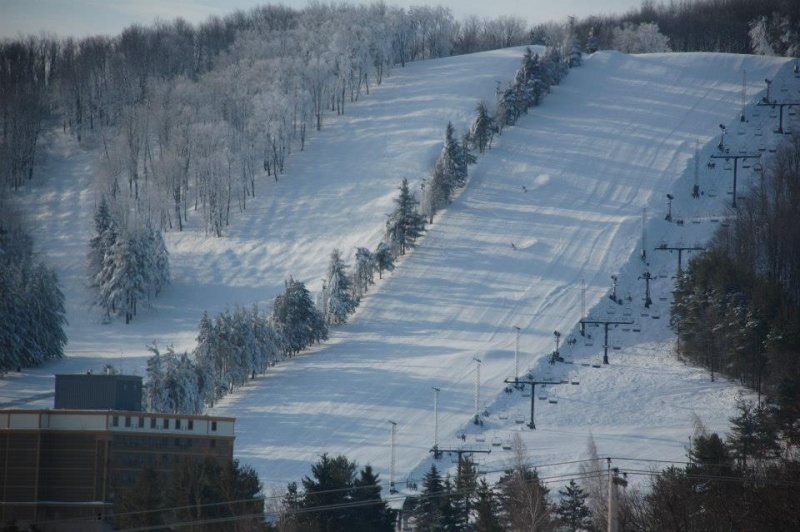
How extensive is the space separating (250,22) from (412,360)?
95732mm

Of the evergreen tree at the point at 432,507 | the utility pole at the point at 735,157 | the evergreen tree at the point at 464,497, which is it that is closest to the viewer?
the evergreen tree at the point at 432,507

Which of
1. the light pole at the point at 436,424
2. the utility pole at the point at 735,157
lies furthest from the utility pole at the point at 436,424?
the utility pole at the point at 735,157

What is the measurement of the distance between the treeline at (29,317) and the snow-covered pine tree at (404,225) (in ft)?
78.7

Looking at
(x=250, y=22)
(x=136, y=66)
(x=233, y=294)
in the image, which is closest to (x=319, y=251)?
(x=233, y=294)

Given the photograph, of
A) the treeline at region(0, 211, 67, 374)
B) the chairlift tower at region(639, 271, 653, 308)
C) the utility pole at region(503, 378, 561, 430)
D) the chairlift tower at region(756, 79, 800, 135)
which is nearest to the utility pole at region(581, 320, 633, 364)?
the chairlift tower at region(639, 271, 653, 308)

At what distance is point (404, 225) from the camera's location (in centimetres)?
9631

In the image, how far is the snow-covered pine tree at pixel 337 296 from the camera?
86625 mm

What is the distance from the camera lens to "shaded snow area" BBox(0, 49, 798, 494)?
6975cm

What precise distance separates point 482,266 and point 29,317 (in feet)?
Result: 101

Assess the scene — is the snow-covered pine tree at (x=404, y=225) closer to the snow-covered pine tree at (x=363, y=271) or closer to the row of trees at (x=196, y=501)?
the snow-covered pine tree at (x=363, y=271)

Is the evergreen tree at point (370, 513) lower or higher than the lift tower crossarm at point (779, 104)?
lower

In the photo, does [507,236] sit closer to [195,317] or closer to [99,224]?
[195,317]

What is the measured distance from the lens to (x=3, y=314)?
82250 millimetres

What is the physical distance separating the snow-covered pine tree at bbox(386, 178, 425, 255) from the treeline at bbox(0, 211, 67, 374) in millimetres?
23989
